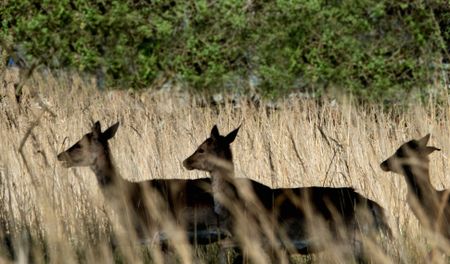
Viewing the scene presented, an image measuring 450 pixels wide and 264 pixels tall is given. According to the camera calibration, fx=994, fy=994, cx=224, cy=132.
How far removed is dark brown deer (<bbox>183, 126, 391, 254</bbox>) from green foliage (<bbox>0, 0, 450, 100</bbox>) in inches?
222

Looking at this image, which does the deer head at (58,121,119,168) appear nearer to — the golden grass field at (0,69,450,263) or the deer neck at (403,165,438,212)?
the golden grass field at (0,69,450,263)

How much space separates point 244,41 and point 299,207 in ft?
21.0

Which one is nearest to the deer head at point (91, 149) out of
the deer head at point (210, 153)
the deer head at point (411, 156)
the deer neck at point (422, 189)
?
the deer head at point (210, 153)

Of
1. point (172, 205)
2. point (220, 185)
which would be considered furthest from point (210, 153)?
→ point (172, 205)

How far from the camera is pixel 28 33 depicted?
1245cm

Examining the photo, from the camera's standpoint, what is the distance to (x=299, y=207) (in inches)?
238

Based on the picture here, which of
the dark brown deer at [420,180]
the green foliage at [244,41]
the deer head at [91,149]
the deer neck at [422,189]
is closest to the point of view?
the dark brown deer at [420,180]

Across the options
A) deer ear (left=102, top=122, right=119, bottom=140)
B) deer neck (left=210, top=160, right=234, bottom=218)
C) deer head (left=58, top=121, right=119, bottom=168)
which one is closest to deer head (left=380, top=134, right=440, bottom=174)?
deer neck (left=210, top=160, right=234, bottom=218)

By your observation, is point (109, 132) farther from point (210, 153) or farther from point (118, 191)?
point (210, 153)

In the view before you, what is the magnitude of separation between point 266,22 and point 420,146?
6376mm

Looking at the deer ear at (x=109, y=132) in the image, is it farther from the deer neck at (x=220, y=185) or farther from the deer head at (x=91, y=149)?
the deer neck at (x=220, y=185)

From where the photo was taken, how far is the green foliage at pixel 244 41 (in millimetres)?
11961

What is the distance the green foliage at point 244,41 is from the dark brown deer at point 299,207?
5.63 meters

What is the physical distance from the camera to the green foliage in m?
12.0
